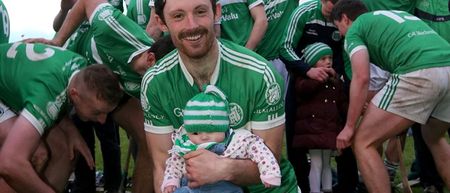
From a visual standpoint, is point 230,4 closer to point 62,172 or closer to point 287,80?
point 287,80

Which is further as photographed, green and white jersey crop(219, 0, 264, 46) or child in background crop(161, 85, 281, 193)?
green and white jersey crop(219, 0, 264, 46)

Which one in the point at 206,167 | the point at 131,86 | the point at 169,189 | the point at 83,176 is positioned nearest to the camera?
the point at 206,167

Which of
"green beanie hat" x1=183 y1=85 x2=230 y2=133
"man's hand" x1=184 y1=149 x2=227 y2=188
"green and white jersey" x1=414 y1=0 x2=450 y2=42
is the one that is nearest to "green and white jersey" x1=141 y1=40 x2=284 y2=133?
"green beanie hat" x1=183 y1=85 x2=230 y2=133

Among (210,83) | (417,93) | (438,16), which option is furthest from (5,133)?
(438,16)

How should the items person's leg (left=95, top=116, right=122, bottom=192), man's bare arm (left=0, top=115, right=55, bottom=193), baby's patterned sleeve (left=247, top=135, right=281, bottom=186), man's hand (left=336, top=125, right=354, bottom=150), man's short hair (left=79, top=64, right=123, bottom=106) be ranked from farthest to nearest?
person's leg (left=95, top=116, right=122, bottom=192) < man's hand (left=336, top=125, right=354, bottom=150) < man's short hair (left=79, top=64, right=123, bottom=106) < man's bare arm (left=0, top=115, right=55, bottom=193) < baby's patterned sleeve (left=247, top=135, right=281, bottom=186)

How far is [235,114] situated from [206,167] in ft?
1.09

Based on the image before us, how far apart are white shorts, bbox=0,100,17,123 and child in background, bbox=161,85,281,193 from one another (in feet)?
5.87

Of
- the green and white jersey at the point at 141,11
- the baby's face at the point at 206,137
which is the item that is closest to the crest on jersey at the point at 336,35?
the green and white jersey at the point at 141,11

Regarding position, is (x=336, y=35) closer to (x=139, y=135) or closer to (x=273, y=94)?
(x=139, y=135)

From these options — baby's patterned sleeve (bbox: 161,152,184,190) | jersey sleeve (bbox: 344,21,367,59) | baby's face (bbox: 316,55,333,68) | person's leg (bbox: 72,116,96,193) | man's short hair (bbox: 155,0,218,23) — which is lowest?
person's leg (bbox: 72,116,96,193)

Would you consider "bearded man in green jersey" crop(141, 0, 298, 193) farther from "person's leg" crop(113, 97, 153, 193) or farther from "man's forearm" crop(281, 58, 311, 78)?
"man's forearm" crop(281, 58, 311, 78)

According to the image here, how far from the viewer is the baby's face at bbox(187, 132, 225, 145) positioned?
3182 millimetres

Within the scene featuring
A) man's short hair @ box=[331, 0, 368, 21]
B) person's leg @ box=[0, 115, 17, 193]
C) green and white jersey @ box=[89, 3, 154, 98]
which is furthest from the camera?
man's short hair @ box=[331, 0, 368, 21]

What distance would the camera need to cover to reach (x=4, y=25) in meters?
4.84
